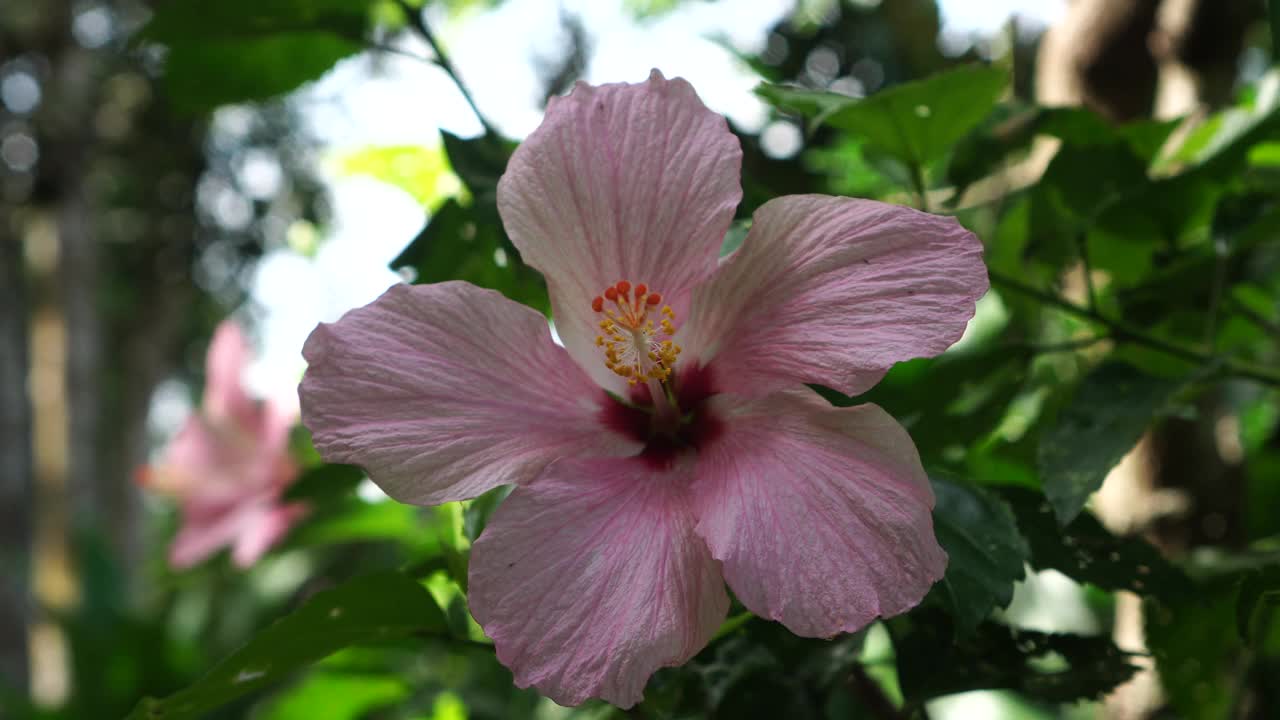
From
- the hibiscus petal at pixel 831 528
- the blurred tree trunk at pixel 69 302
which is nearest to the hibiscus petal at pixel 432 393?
the hibiscus petal at pixel 831 528

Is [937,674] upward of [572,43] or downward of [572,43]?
downward

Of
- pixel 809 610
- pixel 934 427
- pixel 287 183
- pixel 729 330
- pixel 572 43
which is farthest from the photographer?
pixel 287 183

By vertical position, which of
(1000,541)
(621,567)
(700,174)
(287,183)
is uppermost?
(700,174)

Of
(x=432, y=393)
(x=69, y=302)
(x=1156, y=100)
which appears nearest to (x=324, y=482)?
(x=432, y=393)

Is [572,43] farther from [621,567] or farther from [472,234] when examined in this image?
[621,567]

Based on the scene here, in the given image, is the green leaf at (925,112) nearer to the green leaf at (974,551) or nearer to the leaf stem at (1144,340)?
the leaf stem at (1144,340)

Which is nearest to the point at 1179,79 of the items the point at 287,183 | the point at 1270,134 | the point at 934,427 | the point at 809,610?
the point at 1270,134

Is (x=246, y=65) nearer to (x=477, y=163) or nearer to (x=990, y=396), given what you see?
(x=477, y=163)
